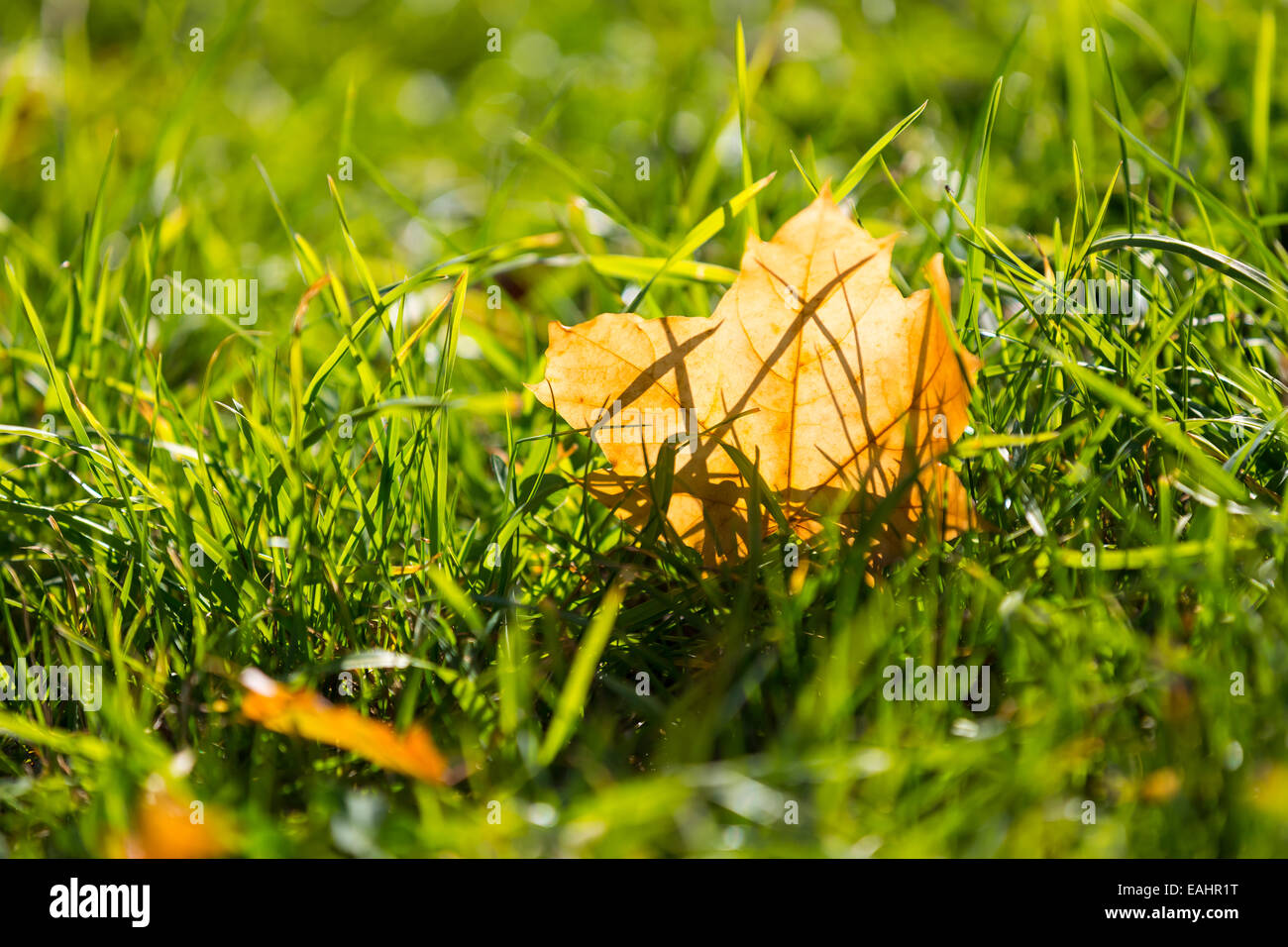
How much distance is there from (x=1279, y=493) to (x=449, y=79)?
3.52 metres

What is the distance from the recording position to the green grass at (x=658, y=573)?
44.1 inches

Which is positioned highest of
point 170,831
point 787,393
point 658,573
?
point 787,393

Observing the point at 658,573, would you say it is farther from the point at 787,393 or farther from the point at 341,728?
the point at 341,728

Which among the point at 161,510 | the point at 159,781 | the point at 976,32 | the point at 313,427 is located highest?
the point at 976,32

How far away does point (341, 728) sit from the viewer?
1.18 meters

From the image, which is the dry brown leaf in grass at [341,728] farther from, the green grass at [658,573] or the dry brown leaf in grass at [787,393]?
the dry brown leaf in grass at [787,393]

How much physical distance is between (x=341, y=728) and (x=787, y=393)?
0.72m

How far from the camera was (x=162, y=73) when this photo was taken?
145 inches

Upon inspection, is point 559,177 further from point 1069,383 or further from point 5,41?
point 5,41

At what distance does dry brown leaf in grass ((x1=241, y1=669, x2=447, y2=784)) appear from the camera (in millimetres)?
1165

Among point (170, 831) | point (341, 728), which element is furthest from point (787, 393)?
point (170, 831)

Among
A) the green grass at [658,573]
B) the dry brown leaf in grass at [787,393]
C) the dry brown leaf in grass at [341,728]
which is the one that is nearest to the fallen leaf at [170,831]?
the green grass at [658,573]

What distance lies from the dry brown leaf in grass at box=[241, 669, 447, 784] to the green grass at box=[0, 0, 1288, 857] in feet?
0.15
